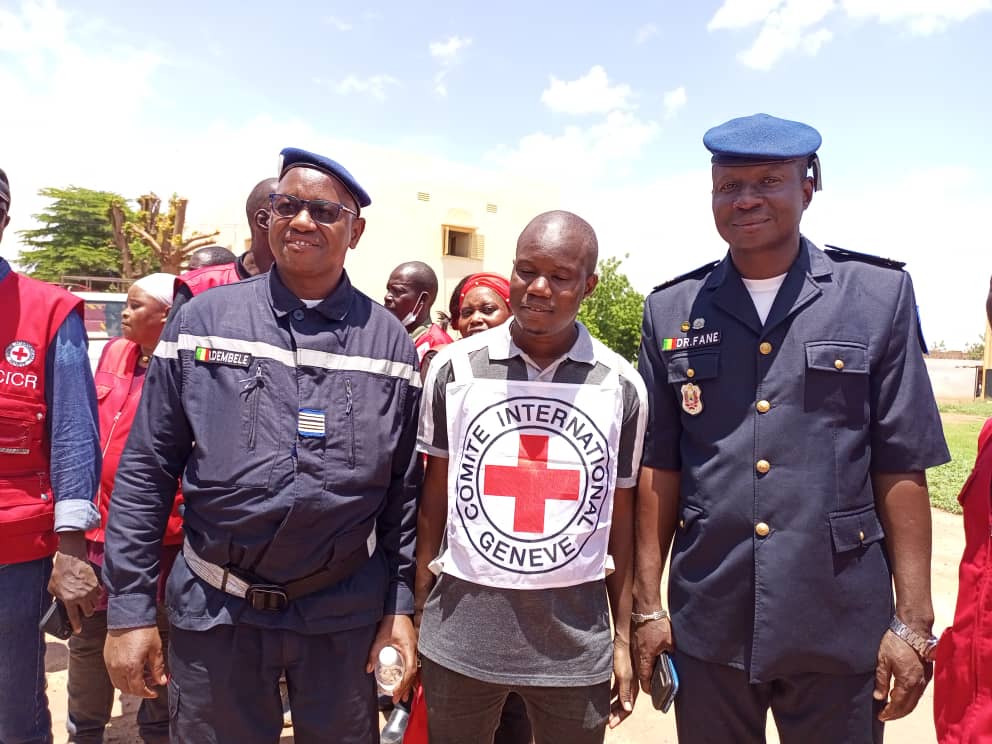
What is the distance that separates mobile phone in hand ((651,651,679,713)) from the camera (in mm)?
1915

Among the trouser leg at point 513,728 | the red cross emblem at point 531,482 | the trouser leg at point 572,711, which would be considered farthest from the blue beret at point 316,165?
the trouser leg at point 513,728

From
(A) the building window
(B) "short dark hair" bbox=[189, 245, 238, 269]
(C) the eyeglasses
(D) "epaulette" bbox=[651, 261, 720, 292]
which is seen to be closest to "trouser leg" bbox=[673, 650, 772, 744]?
(D) "epaulette" bbox=[651, 261, 720, 292]

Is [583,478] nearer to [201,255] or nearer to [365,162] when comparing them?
[201,255]

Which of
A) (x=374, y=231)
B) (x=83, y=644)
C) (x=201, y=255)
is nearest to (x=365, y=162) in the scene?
(x=374, y=231)

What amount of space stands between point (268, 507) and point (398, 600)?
0.47 m

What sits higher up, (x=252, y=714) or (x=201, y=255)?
(x=201, y=255)

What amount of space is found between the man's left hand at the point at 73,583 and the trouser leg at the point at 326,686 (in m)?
0.72

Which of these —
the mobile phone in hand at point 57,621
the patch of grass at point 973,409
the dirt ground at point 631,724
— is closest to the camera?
the mobile phone in hand at point 57,621

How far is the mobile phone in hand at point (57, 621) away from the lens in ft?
6.82

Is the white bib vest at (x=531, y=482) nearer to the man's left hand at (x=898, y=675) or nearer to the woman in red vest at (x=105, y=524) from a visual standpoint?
the man's left hand at (x=898, y=675)

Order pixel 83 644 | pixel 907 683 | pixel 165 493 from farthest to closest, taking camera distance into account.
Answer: pixel 83 644 → pixel 165 493 → pixel 907 683

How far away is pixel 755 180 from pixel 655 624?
1.27 meters

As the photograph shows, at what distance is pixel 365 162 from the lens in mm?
23750

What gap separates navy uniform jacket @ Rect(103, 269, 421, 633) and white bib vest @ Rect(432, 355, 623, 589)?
8.8 inches
